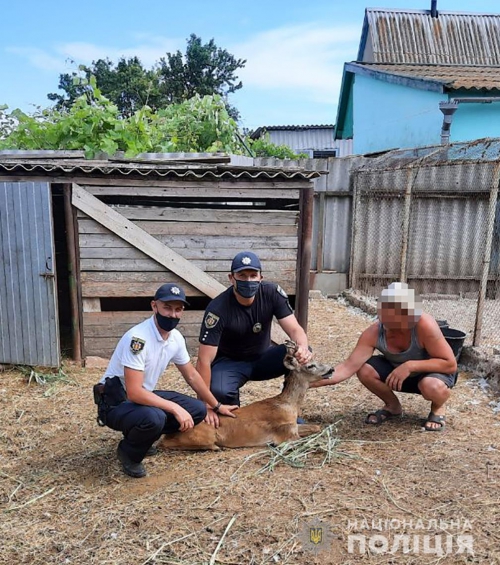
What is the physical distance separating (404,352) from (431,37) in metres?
16.7

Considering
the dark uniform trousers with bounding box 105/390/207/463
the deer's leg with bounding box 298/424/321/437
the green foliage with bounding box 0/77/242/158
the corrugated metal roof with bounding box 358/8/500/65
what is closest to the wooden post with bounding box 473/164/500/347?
the deer's leg with bounding box 298/424/321/437

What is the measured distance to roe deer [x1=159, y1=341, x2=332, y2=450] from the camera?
160 inches

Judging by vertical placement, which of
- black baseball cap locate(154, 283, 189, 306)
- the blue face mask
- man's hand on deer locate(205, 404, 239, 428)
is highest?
black baseball cap locate(154, 283, 189, 306)

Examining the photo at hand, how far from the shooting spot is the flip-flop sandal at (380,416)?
470cm

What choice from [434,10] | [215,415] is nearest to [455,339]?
[215,415]

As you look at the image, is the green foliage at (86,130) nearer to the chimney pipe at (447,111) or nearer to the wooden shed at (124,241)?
the wooden shed at (124,241)

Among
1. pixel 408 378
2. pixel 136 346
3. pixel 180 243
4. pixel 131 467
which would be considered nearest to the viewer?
pixel 136 346

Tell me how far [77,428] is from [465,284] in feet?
26.8

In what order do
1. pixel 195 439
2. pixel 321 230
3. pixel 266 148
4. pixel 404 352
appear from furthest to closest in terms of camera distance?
pixel 266 148 → pixel 321 230 → pixel 404 352 → pixel 195 439

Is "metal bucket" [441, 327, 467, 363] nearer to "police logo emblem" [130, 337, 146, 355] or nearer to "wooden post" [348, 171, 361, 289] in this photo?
"police logo emblem" [130, 337, 146, 355]

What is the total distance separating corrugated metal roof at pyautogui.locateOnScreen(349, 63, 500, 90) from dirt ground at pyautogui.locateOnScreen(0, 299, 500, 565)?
30.3ft

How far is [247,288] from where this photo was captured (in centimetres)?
431

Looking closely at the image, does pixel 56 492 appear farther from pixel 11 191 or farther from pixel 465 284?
pixel 465 284

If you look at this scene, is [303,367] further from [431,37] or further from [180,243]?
[431,37]
